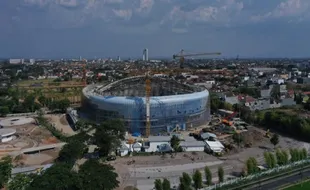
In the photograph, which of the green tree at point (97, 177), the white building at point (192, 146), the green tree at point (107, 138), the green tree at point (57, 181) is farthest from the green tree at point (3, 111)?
the green tree at point (57, 181)

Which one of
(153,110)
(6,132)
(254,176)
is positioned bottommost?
(6,132)

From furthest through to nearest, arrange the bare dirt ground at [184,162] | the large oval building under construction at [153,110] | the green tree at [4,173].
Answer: the large oval building under construction at [153,110]
the bare dirt ground at [184,162]
the green tree at [4,173]

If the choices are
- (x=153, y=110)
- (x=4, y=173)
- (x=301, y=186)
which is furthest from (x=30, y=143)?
(x=301, y=186)

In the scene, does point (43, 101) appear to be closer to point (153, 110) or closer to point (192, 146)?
point (153, 110)

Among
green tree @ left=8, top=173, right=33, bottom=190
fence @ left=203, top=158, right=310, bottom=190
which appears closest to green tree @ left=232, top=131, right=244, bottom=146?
fence @ left=203, top=158, right=310, bottom=190

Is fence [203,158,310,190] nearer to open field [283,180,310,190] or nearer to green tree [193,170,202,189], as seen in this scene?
green tree [193,170,202,189]

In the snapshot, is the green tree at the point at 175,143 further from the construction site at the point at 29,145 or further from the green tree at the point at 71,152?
the construction site at the point at 29,145
